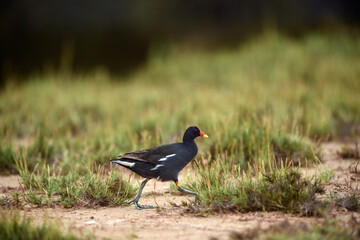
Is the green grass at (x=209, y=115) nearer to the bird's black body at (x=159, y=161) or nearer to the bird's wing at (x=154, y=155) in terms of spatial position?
the bird's black body at (x=159, y=161)

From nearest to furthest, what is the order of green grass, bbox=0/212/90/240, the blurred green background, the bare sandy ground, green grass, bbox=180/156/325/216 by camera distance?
green grass, bbox=0/212/90/240, the bare sandy ground, green grass, bbox=180/156/325/216, the blurred green background

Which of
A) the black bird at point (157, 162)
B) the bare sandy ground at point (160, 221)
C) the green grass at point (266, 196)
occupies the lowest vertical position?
the bare sandy ground at point (160, 221)

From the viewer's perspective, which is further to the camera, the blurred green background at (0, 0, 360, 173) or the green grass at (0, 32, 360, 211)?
the blurred green background at (0, 0, 360, 173)

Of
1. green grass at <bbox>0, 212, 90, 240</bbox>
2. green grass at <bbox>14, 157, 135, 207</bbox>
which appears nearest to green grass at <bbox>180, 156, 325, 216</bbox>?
green grass at <bbox>14, 157, 135, 207</bbox>

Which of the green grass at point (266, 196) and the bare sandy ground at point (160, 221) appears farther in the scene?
the green grass at point (266, 196)

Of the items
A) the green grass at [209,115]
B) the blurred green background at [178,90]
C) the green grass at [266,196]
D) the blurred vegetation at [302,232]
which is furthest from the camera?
the blurred green background at [178,90]

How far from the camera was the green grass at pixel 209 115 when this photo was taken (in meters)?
5.20

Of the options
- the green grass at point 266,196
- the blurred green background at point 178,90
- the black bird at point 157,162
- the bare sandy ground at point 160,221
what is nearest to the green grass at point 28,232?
the bare sandy ground at point 160,221

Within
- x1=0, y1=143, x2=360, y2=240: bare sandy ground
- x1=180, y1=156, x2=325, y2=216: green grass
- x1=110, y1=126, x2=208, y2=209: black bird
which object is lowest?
x1=0, y1=143, x2=360, y2=240: bare sandy ground

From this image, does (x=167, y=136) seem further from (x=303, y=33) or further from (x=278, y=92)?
(x=303, y=33)

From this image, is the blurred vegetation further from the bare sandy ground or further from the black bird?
the black bird

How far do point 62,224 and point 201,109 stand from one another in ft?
18.8

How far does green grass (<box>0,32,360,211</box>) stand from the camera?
17.1 ft

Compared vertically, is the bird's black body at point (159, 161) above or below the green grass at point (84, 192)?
above
